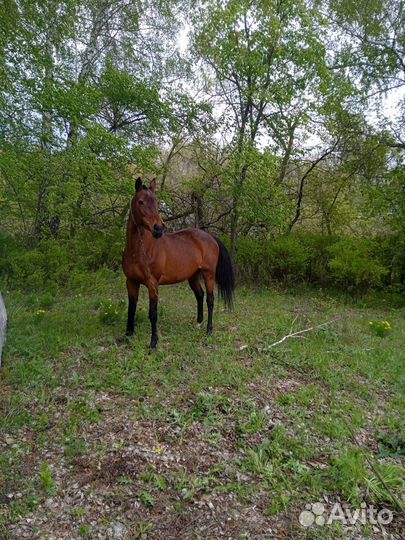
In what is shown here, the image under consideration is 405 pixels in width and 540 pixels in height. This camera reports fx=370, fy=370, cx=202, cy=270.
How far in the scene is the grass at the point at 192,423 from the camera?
2365 mm

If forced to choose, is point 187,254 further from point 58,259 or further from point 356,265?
point 356,265

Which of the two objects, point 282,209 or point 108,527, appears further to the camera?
point 282,209

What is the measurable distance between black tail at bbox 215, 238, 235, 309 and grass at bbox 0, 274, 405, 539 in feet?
1.94

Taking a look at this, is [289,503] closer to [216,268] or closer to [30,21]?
[216,268]

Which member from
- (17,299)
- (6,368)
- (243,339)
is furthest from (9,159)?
(243,339)

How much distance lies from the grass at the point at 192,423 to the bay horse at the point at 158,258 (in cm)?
58

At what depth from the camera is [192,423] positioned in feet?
10.4

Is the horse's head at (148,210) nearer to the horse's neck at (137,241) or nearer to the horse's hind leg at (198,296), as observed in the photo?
the horse's neck at (137,241)

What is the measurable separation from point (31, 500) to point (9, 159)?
572 centimetres

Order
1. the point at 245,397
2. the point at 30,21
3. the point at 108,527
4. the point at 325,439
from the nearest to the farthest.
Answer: the point at 108,527, the point at 325,439, the point at 245,397, the point at 30,21

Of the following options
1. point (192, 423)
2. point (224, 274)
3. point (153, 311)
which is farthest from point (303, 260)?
point (192, 423)

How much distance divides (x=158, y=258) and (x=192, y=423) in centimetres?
212

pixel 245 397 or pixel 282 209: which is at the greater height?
pixel 282 209

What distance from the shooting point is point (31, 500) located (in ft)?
7.56
